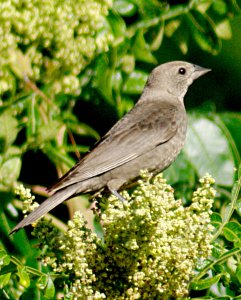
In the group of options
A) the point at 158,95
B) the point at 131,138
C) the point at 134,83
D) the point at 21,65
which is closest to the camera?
the point at 21,65

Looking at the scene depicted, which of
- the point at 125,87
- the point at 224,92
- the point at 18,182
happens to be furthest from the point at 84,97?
the point at 224,92

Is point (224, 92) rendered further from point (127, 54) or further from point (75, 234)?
point (75, 234)

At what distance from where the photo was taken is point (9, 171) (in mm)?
4590

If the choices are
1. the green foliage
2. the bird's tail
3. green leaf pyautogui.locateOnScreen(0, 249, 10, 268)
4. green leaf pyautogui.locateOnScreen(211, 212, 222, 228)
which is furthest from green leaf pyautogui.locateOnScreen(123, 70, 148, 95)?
green leaf pyautogui.locateOnScreen(0, 249, 10, 268)

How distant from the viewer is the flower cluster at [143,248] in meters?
3.10

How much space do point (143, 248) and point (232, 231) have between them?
58cm

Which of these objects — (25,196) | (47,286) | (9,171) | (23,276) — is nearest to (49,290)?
(47,286)

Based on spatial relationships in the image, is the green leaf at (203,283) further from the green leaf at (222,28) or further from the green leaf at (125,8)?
the green leaf at (222,28)

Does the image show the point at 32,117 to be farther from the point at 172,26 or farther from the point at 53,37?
the point at 172,26

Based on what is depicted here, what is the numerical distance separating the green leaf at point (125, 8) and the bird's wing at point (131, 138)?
2.41 ft

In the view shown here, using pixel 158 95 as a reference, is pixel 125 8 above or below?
above

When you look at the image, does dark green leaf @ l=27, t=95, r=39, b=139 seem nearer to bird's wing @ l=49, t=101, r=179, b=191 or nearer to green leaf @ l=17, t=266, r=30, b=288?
bird's wing @ l=49, t=101, r=179, b=191

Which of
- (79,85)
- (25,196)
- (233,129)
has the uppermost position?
(25,196)

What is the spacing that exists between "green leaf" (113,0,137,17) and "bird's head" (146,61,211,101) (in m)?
1.42
